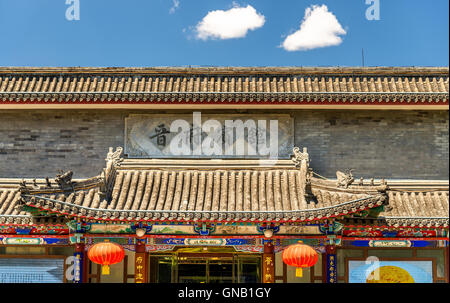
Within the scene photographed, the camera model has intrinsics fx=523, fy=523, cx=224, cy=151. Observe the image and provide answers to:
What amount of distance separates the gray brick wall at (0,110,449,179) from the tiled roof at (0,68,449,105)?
691mm

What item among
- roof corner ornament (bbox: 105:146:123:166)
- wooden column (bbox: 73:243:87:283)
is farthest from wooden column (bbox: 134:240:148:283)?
roof corner ornament (bbox: 105:146:123:166)

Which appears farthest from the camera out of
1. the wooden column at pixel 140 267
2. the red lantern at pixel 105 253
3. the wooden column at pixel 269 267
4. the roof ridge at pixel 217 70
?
the roof ridge at pixel 217 70

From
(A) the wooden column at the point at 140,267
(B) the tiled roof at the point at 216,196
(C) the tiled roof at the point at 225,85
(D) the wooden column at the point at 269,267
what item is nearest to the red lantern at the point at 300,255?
(D) the wooden column at the point at 269,267

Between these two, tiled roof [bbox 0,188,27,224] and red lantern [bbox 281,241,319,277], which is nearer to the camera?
red lantern [bbox 281,241,319,277]

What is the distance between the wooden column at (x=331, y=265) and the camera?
11914 millimetres

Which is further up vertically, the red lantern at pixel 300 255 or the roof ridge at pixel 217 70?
the roof ridge at pixel 217 70

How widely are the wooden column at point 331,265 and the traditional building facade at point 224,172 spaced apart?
0.02 m

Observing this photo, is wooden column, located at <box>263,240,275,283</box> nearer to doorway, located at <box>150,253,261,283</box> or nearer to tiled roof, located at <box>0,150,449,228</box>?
doorway, located at <box>150,253,261,283</box>

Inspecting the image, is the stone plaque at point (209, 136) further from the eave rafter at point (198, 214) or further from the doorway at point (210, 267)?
the eave rafter at point (198, 214)

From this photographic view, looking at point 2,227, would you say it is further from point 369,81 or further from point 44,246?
point 369,81

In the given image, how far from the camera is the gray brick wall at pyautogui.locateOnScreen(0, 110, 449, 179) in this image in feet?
45.2

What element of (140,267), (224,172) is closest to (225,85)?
(224,172)

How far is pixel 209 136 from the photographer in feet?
45.4

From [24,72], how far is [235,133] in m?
5.99
